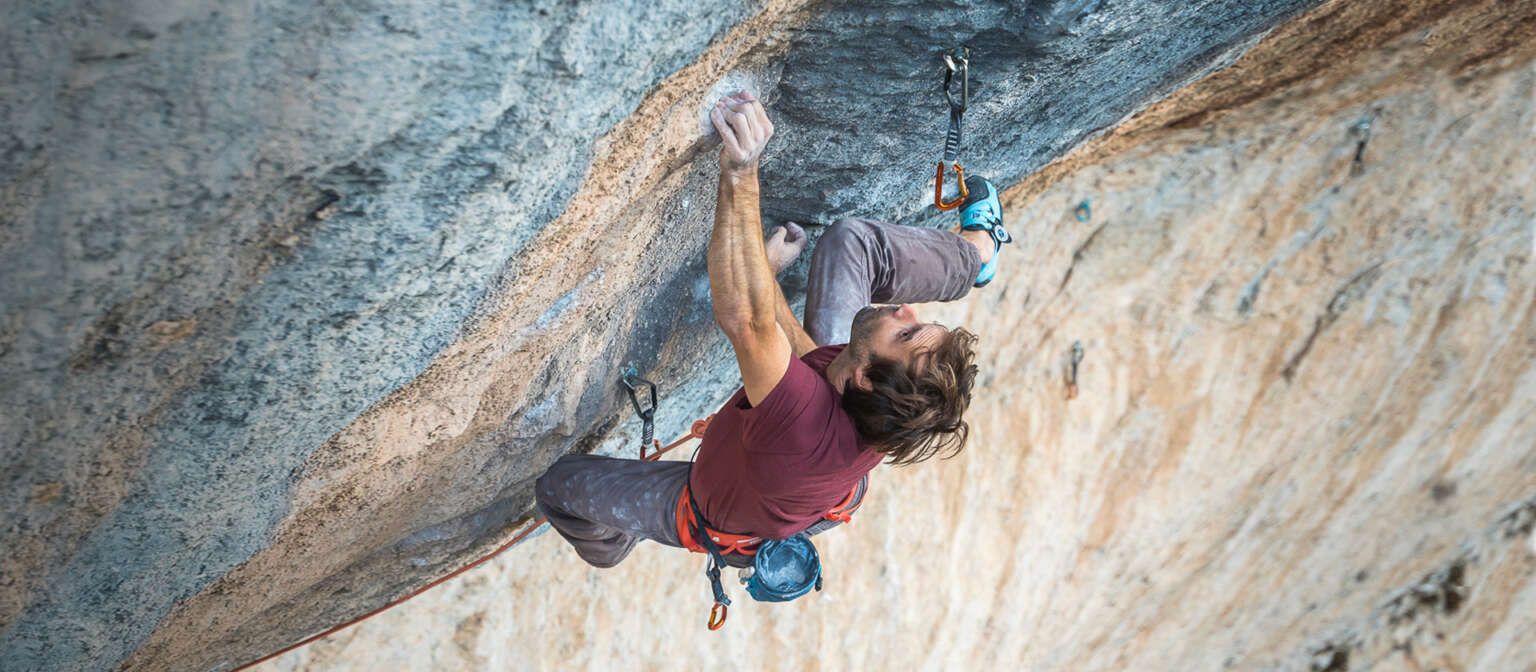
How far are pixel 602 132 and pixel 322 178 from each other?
434 millimetres

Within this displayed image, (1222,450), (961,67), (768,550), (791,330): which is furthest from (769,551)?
(1222,450)

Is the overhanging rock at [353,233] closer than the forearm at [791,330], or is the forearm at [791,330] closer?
the overhanging rock at [353,233]

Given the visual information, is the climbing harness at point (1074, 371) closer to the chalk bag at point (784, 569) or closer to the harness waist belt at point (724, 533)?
the harness waist belt at point (724, 533)

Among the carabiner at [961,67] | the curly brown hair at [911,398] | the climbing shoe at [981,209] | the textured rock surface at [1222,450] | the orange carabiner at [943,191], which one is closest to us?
the curly brown hair at [911,398]

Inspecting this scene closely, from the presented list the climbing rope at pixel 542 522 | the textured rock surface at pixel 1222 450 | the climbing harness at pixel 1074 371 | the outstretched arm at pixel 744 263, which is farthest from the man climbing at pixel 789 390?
the climbing harness at pixel 1074 371

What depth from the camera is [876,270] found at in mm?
2572

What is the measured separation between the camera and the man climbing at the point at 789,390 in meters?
1.88

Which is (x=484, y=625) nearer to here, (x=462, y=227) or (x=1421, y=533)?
(x=462, y=227)

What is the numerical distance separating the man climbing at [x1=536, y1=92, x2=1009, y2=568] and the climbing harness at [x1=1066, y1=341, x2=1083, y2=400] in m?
2.22

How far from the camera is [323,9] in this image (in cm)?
125

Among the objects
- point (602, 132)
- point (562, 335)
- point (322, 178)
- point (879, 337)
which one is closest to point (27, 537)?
point (322, 178)

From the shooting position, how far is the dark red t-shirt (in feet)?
6.24

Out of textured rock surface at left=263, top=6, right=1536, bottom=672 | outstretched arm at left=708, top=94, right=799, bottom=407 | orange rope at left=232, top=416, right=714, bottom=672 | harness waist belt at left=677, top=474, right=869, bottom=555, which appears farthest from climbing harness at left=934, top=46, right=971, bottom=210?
textured rock surface at left=263, top=6, right=1536, bottom=672

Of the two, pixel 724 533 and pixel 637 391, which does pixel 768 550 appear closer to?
pixel 724 533
